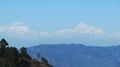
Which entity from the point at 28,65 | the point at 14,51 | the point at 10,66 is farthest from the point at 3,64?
the point at 28,65

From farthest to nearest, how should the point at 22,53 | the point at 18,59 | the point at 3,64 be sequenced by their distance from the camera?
the point at 22,53 → the point at 18,59 → the point at 3,64

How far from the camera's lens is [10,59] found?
171 m

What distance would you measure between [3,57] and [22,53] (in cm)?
2508

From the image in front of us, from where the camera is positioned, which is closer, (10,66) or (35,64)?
(10,66)

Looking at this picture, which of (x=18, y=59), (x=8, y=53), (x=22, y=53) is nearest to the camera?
(x=8, y=53)

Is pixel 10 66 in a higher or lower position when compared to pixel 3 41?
lower

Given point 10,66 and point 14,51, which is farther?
point 14,51

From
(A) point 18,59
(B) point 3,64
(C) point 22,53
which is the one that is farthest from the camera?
(C) point 22,53

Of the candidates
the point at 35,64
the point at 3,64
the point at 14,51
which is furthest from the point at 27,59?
the point at 3,64

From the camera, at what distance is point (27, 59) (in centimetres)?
19225

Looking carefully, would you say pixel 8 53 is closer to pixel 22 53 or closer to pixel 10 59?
pixel 10 59

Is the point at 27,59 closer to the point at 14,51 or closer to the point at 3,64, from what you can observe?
the point at 14,51

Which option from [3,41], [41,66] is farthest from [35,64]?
[3,41]

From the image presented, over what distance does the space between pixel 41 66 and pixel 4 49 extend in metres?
18.6
